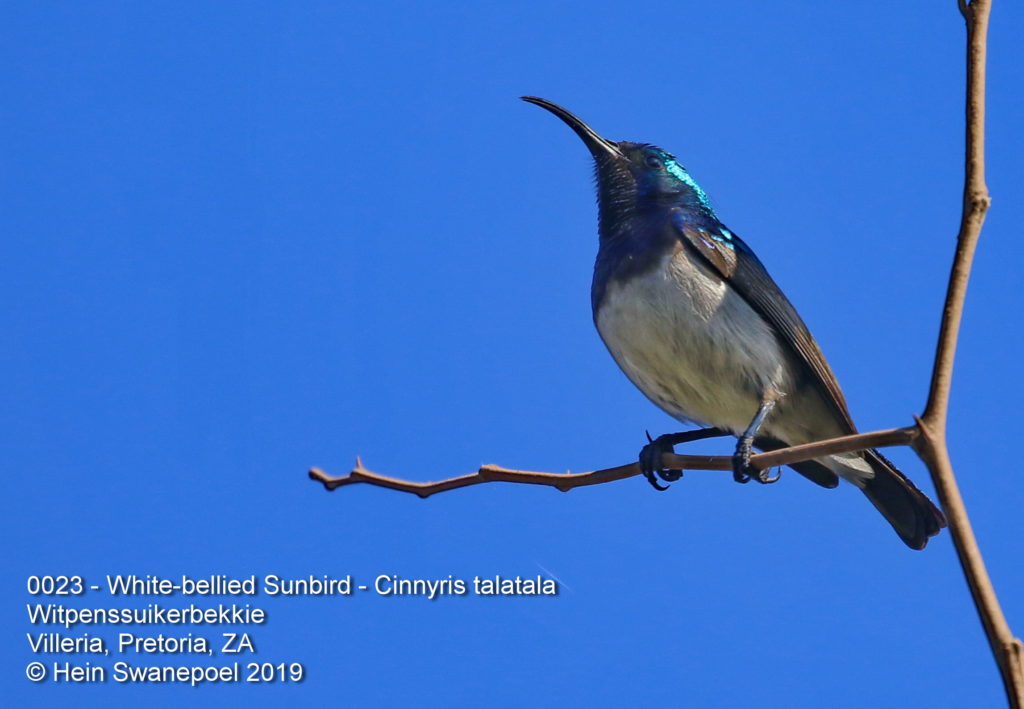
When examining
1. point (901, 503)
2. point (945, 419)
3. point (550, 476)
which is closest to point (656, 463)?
point (901, 503)

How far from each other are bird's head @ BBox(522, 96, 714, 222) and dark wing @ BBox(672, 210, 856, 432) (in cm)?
51

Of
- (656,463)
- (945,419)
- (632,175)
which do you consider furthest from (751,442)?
(945,419)

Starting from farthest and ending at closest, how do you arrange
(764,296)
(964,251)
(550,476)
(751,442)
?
(764,296) < (751,442) < (550,476) < (964,251)

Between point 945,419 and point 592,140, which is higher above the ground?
point 592,140

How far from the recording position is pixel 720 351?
6414 mm

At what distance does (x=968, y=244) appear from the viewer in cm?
253

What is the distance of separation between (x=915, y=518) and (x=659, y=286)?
198 centimetres

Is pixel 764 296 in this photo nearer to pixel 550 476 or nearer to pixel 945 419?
pixel 550 476

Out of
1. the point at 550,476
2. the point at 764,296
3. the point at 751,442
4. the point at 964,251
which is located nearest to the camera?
the point at 964,251

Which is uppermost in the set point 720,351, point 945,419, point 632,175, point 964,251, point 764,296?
point 632,175

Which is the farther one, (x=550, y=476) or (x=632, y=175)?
(x=632, y=175)

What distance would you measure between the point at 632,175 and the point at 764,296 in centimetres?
134

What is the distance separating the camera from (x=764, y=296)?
6723 mm

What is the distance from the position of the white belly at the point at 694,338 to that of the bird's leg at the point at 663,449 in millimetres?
291
